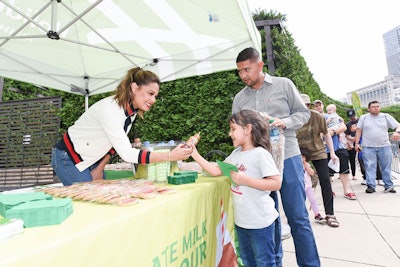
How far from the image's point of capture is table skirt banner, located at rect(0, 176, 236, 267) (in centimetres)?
62

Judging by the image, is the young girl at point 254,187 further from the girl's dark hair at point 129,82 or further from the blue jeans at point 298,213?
the girl's dark hair at point 129,82

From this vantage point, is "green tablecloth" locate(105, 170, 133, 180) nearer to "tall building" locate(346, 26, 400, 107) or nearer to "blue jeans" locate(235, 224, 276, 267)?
"blue jeans" locate(235, 224, 276, 267)

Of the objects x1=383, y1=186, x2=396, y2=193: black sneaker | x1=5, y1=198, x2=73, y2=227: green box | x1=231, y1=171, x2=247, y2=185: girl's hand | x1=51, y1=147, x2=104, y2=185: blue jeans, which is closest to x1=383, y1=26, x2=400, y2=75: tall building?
x1=383, y1=186, x2=396, y2=193: black sneaker

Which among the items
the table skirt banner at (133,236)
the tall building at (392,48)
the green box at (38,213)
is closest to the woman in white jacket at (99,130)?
the table skirt banner at (133,236)

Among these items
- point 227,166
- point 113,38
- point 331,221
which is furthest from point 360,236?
point 113,38

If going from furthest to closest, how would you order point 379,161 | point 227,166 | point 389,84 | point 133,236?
1. point 389,84
2. point 379,161
3. point 227,166
4. point 133,236

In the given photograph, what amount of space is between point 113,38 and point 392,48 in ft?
554

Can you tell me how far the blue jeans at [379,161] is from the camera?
489 cm

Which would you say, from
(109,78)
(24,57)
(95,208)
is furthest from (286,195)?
(24,57)

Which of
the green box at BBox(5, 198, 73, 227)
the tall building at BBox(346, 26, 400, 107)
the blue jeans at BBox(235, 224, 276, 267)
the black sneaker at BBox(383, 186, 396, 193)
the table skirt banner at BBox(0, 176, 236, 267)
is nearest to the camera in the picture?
the table skirt banner at BBox(0, 176, 236, 267)

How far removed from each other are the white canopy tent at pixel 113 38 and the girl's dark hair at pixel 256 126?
1142 millimetres

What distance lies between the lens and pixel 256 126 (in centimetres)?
163

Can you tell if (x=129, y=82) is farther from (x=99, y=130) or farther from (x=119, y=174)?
(x=119, y=174)

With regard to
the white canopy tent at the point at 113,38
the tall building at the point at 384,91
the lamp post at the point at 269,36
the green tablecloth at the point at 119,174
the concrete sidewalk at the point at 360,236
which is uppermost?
the tall building at the point at 384,91
